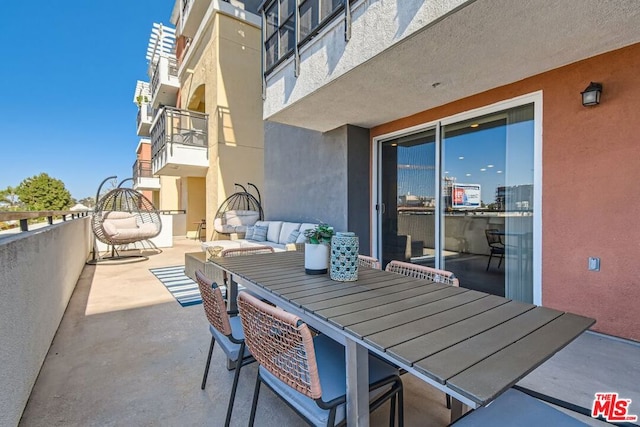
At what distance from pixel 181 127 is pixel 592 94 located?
874cm

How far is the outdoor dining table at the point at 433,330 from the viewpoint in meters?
0.82

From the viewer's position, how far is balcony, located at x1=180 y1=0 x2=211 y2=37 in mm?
9562

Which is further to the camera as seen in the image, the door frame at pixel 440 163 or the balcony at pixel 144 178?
the balcony at pixel 144 178

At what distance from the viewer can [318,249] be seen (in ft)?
6.41

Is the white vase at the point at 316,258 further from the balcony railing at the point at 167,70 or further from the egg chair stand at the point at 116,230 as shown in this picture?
the balcony railing at the point at 167,70

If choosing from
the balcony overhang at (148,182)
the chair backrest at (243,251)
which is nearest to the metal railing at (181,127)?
the chair backrest at (243,251)

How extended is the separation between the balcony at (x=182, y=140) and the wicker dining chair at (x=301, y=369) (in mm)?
8064

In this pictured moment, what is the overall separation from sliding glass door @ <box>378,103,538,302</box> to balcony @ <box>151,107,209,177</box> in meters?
6.18

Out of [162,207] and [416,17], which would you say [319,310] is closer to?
[416,17]

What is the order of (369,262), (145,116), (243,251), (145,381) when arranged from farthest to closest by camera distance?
(145,116)
(243,251)
(369,262)
(145,381)

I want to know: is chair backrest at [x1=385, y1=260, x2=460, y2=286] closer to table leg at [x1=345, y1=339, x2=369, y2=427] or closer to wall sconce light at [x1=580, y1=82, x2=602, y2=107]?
table leg at [x1=345, y1=339, x2=369, y2=427]

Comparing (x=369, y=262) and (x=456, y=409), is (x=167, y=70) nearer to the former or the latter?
(x=369, y=262)

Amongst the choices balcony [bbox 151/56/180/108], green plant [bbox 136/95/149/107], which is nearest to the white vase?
balcony [bbox 151/56/180/108]

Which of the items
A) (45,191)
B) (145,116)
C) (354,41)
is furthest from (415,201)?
(45,191)
